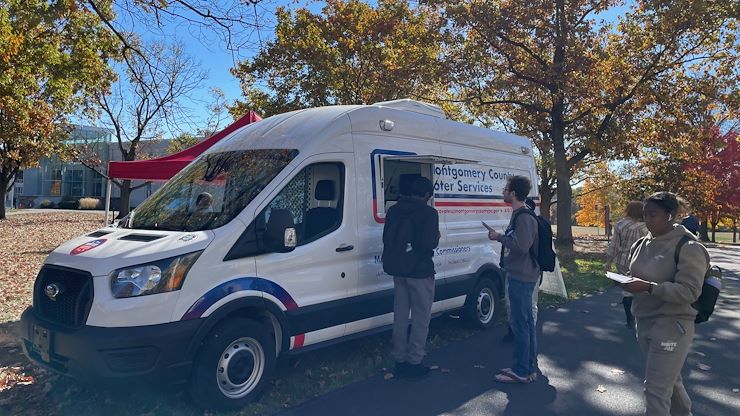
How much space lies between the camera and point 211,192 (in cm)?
472

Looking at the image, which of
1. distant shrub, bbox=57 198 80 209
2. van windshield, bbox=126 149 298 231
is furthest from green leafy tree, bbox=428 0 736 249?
distant shrub, bbox=57 198 80 209

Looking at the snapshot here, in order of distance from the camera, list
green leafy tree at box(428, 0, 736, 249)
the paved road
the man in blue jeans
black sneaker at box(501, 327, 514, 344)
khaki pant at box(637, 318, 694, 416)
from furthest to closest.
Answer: green leafy tree at box(428, 0, 736, 249)
black sneaker at box(501, 327, 514, 344)
the man in blue jeans
the paved road
khaki pant at box(637, 318, 694, 416)

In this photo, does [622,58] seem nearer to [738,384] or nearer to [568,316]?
[568,316]

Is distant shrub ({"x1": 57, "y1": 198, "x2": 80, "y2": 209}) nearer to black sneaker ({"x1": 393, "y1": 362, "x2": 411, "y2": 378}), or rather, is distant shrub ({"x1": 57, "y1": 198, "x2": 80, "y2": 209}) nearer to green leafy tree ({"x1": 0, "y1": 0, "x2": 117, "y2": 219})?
green leafy tree ({"x1": 0, "y1": 0, "x2": 117, "y2": 219})

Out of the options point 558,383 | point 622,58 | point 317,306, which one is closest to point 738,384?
point 558,383

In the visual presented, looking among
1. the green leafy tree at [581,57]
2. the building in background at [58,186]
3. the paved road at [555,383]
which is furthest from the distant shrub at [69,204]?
the paved road at [555,383]

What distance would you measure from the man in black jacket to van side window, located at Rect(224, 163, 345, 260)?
1.89 ft

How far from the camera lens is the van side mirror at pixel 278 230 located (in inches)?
164

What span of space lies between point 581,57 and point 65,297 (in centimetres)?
1518

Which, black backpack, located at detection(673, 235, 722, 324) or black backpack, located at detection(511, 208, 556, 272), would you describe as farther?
black backpack, located at detection(511, 208, 556, 272)

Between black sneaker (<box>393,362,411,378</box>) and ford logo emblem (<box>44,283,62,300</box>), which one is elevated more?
ford logo emblem (<box>44,283,62,300</box>)

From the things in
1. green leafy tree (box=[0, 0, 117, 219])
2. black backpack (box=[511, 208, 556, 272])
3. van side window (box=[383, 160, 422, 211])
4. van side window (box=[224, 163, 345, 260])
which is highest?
green leafy tree (box=[0, 0, 117, 219])

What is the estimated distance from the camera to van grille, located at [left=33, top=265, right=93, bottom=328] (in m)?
3.84

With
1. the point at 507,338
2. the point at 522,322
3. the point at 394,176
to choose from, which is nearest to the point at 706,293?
the point at 522,322
